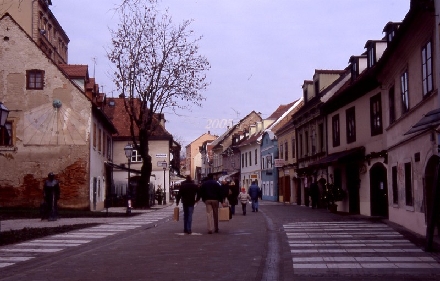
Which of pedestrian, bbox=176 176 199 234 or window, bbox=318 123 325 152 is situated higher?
window, bbox=318 123 325 152

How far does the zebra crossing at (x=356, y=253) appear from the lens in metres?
11.0

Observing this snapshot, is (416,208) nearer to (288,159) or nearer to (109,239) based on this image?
(109,239)

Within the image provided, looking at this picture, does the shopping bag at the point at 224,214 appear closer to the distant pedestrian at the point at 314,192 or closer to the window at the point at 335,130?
the window at the point at 335,130

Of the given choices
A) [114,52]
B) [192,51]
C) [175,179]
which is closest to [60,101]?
[114,52]

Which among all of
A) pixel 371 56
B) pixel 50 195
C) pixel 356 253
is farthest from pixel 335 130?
pixel 356 253

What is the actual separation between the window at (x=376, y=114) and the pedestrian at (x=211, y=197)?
10627 millimetres

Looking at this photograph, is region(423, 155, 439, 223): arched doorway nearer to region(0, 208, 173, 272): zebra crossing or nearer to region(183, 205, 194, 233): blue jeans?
region(183, 205, 194, 233): blue jeans

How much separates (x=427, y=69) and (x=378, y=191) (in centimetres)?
1237

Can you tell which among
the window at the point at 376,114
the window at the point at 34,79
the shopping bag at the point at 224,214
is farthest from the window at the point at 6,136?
the window at the point at 376,114

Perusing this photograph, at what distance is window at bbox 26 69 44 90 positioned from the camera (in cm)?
3444

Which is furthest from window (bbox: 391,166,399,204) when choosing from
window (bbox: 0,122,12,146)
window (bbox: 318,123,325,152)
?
A: window (bbox: 0,122,12,146)

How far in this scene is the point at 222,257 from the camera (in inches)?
500

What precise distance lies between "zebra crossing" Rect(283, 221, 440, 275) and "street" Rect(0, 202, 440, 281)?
16mm

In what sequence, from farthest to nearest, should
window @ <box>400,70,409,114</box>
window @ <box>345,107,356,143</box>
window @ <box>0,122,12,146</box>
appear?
window @ <box>0,122,12,146</box> → window @ <box>345,107,356,143</box> → window @ <box>400,70,409,114</box>
